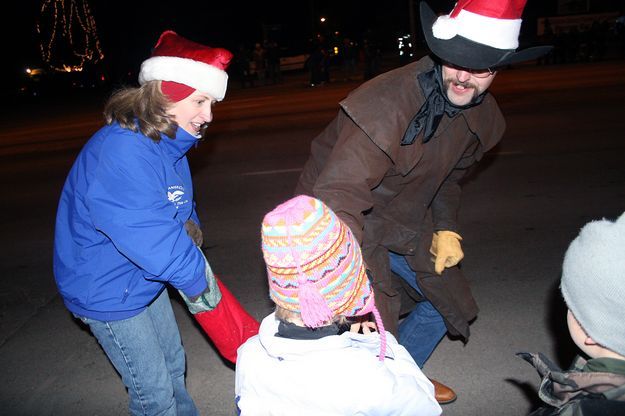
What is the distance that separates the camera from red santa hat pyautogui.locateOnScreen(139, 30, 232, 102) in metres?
2.47

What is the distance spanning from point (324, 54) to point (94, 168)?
20.8m

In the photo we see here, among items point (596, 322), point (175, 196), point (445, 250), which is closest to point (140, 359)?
point (175, 196)

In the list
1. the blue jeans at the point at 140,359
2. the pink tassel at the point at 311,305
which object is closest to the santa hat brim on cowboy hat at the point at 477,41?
the pink tassel at the point at 311,305

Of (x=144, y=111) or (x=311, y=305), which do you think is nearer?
(x=311, y=305)

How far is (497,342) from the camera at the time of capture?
3762 mm

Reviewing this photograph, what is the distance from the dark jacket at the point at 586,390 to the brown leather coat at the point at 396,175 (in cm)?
87

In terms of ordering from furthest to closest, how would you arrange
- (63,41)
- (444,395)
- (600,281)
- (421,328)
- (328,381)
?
(63,41), (444,395), (421,328), (328,381), (600,281)

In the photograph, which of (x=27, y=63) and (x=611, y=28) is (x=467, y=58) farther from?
(x=27, y=63)

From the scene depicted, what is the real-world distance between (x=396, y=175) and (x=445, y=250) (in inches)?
20.0

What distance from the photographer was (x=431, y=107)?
2453mm

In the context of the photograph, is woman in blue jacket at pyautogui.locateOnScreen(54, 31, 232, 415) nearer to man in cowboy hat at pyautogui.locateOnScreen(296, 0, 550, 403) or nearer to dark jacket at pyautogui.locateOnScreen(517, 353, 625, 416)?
man in cowboy hat at pyautogui.locateOnScreen(296, 0, 550, 403)

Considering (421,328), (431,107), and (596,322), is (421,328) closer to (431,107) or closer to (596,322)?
(431,107)

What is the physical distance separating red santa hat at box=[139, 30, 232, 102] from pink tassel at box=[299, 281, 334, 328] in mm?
1177

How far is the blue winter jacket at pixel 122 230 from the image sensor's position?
212cm
